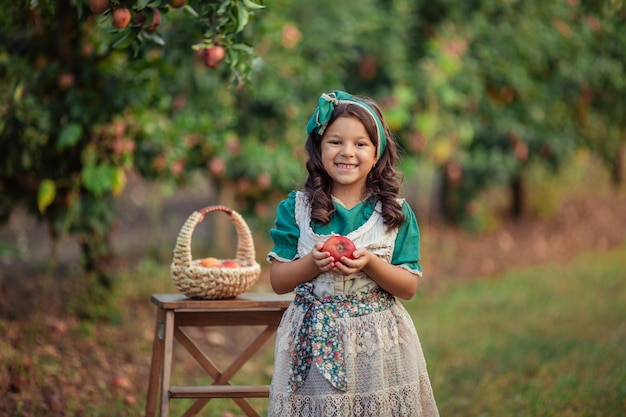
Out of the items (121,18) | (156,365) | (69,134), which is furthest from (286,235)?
(69,134)

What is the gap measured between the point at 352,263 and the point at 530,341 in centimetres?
343

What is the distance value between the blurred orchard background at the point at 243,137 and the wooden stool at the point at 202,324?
725 mm

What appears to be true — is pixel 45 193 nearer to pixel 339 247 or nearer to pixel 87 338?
pixel 87 338

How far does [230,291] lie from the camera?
344cm

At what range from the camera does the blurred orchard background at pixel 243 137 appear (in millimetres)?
4578

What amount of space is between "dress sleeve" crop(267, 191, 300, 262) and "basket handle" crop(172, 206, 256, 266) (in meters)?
0.51

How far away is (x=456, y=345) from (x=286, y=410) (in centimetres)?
308

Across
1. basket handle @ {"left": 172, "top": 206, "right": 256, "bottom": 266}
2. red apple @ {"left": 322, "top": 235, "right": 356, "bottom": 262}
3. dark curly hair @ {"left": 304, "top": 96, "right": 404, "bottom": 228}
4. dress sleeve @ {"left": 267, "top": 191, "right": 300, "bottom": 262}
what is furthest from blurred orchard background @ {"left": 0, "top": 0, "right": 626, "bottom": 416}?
red apple @ {"left": 322, "top": 235, "right": 356, "bottom": 262}

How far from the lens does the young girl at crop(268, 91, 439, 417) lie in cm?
288

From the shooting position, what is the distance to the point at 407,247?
298cm

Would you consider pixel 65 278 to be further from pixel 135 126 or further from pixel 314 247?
pixel 314 247

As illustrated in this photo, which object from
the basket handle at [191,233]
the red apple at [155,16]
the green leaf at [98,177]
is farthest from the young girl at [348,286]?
the green leaf at [98,177]

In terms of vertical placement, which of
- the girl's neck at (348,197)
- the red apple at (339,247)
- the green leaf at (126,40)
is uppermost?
the green leaf at (126,40)

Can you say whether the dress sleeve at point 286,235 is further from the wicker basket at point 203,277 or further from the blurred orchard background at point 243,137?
the blurred orchard background at point 243,137
